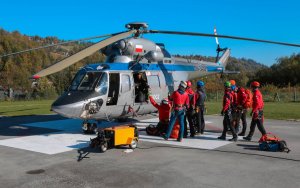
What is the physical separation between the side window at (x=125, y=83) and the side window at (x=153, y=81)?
106 centimetres

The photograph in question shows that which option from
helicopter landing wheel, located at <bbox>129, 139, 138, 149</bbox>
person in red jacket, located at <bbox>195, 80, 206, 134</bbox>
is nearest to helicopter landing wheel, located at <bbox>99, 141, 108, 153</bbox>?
helicopter landing wheel, located at <bbox>129, 139, 138, 149</bbox>

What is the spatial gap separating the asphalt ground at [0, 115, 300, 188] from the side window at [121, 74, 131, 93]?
2.03 m

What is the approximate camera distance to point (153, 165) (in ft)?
24.2

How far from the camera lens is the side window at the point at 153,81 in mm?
12626

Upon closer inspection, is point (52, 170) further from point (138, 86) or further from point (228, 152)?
point (138, 86)

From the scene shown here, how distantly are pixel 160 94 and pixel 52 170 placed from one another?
676 cm

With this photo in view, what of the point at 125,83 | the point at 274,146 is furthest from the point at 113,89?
the point at 274,146

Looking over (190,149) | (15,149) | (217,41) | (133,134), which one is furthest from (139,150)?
(217,41)

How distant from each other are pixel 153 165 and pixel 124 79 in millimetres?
4952

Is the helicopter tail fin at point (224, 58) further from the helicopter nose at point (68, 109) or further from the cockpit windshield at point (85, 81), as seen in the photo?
the helicopter nose at point (68, 109)

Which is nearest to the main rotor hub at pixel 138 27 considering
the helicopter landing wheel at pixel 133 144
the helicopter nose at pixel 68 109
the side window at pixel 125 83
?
the side window at pixel 125 83

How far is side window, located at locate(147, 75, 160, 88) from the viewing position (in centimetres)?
1263

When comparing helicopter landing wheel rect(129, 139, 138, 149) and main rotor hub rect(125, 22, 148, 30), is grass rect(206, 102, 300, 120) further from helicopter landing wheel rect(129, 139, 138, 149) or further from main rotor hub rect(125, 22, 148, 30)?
helicopter landing wheel rect(129, 139, 138, 149)

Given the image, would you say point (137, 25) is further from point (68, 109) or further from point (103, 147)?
point (103, 147)
